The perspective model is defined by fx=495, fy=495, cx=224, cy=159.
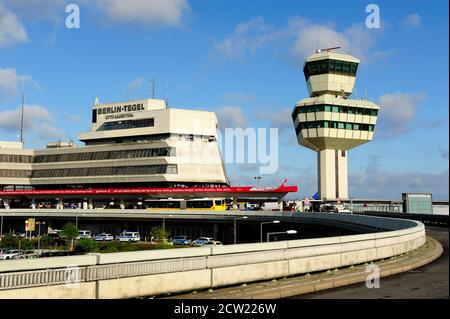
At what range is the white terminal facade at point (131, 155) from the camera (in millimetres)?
121188

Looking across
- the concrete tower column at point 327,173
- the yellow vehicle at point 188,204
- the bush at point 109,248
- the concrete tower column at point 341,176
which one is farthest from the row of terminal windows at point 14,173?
the concrete tower column at point 341,176

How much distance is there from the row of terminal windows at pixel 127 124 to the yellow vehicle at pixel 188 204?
992 inches

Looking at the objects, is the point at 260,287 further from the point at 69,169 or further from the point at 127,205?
the point at 69,169

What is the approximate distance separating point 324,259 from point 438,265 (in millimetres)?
6828

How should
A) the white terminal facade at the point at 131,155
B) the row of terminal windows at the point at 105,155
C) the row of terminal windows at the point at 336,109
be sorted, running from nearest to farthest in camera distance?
the row of terminal windows at the point at 336,109 → the row of terminal windows at the point at 105,155 → the white terminal facade at the point at 131,155

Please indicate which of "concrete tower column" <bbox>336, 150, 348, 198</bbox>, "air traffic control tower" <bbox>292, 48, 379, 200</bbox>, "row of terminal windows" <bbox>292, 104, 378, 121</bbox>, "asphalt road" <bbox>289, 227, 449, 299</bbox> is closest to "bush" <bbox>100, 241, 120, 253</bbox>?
"air traffic control tower" <bbox>292, 48, 379, 200</bbox>

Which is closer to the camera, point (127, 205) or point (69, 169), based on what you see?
point (127, 205)

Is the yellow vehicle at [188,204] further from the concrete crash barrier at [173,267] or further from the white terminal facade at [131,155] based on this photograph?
the concrete crash barrier at [173,267]

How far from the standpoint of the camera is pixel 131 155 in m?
125

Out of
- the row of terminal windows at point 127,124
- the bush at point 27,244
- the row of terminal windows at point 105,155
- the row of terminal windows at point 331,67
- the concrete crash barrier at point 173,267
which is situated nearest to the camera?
the concrete crash barrier at point 173,267

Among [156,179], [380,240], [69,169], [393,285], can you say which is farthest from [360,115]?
[393,285]

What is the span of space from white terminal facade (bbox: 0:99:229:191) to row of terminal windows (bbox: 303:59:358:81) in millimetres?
28472

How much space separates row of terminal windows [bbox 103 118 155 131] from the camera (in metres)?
130
